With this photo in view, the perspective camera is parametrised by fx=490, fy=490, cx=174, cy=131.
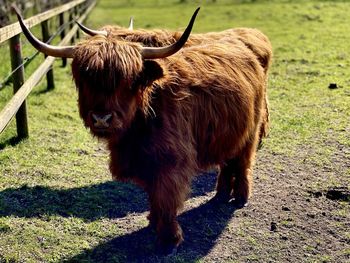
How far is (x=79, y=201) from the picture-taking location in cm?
431

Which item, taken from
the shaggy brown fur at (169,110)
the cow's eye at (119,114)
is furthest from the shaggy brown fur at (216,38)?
the cow's eye at (119,114)

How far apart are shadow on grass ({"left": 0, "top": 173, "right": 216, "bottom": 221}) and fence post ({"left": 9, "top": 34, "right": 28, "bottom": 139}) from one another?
4.19 feet

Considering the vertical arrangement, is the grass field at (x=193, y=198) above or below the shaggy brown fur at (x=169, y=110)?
below

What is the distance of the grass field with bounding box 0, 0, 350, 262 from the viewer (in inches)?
141

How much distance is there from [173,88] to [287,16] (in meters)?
14.1

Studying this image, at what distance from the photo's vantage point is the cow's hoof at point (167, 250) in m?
3.54

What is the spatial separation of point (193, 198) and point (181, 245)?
0.85 metres

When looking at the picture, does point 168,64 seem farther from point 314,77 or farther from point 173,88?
point 314,77

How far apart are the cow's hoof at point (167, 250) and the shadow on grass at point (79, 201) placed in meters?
0.65

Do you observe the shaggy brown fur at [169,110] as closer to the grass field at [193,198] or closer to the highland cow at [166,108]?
the highland cow at [166,108]

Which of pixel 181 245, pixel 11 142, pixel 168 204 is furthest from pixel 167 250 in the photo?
pixel 11 142

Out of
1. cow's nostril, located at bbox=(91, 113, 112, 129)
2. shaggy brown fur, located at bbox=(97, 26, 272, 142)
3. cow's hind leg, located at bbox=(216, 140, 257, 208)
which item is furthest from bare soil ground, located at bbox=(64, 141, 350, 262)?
shaggy brown fur, located at bbox=(97, 26, 272, 142)

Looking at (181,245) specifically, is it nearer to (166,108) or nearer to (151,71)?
(166,108)

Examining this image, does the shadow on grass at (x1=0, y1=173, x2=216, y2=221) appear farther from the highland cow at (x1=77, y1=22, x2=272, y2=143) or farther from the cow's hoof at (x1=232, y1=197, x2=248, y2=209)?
the highland cow at (x1=77, y1=22, x2=272, y2=143)
